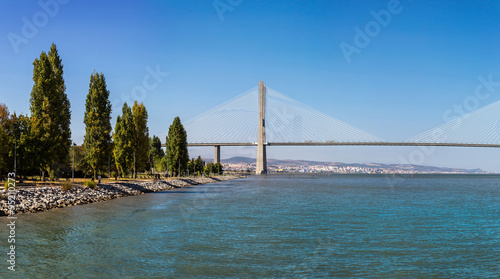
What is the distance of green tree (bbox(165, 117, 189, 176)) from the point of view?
9169 cm

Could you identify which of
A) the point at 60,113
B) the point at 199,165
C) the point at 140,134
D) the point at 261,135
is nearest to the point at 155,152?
the point at 199,165

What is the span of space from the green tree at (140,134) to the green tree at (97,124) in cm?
1383

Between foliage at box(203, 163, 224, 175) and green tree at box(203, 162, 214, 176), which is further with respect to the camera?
foliage at box(203, 163, 224, 175)

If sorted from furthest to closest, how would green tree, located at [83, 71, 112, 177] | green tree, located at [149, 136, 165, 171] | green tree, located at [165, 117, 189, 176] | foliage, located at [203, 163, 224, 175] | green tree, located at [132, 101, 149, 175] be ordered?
foliage, located at [203, 163, 224, 175]
green tree, located at [149, 136, 165, 171]
green tree, located at [165, 117, 189, 176]
green tree, located at [132, 101, 149, 175]
green tree, located at [83, 71, 112, 177]

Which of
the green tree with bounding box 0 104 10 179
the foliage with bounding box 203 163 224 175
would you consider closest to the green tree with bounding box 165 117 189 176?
the green tree with bounding box 0 104 10 179

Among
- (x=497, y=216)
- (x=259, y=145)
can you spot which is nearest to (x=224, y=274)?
(x=497, y=216)

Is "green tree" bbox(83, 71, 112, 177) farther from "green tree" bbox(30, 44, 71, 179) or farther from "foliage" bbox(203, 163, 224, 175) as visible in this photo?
"foliage" bbox(203, 163, 224, 175)

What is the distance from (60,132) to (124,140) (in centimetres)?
1905

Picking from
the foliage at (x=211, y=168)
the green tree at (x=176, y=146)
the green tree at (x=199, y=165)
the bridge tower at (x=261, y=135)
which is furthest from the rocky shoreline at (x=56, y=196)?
the foliage at (x=211, y=168)

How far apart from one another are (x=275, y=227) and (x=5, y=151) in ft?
106

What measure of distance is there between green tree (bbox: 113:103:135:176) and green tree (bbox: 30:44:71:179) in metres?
17.2

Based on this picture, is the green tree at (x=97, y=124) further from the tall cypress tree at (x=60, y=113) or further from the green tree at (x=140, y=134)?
the green tree at (x=140, y=134)

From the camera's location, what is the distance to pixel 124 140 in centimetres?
6425

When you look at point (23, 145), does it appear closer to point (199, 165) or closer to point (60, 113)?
point (60, 113)
